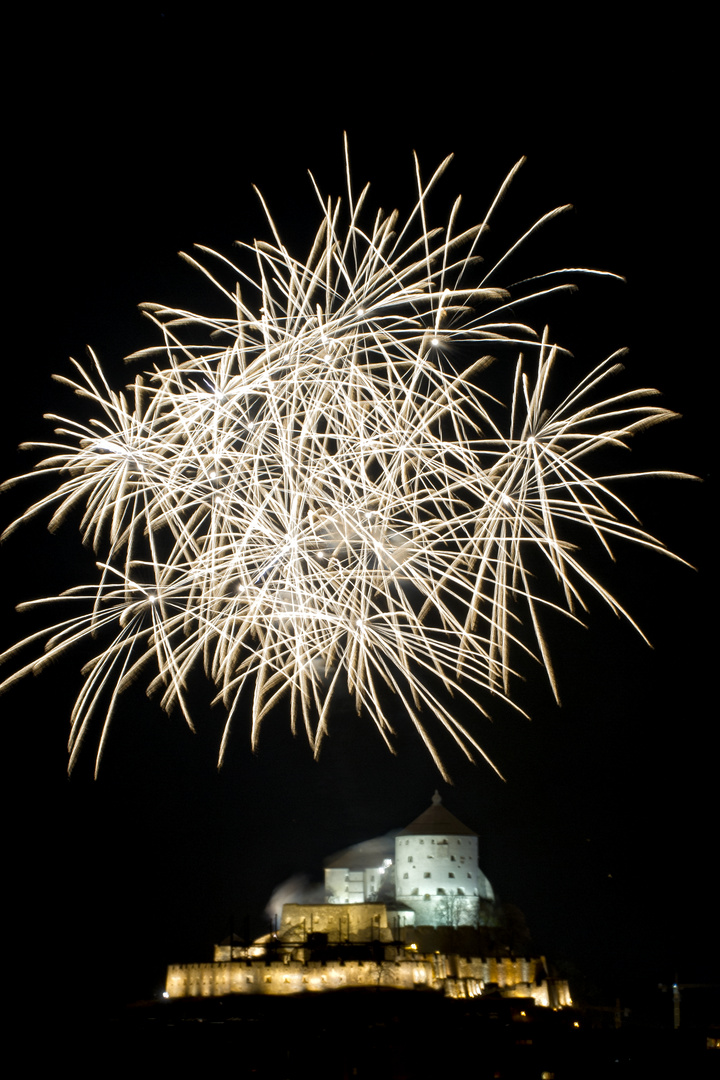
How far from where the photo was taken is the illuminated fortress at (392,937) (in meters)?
36.8

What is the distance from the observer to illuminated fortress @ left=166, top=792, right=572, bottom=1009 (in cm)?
3681

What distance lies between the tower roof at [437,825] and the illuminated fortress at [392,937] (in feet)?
0.20

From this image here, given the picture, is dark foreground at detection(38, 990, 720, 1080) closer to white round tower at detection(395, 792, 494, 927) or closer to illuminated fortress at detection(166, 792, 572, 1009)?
illuminated fortress at detection(166, 792, 572, 1009)

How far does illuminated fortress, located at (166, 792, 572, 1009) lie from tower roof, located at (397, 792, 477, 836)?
0.06 m

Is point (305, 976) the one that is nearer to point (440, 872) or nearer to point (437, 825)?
Answer: point (440, 872)

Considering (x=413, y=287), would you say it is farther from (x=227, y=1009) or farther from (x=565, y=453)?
(x=227, y=1009)

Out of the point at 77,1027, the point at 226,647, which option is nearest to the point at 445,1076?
the point at 226,647

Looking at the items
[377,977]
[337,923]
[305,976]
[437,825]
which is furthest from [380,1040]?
[437,825]

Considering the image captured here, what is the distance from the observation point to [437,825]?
51.8m

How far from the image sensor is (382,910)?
44.4m

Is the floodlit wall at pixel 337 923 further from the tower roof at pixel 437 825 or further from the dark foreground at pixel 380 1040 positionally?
the tower roof at pixel 437 825

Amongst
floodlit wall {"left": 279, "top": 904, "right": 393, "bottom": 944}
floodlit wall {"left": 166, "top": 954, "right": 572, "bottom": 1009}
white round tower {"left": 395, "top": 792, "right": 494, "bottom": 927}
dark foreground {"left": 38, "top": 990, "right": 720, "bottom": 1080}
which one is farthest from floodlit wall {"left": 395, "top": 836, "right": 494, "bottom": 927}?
dark foreground {"left": 38, "top": 990, "right": 720, "bottom": 1080}

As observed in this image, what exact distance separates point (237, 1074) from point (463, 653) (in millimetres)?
25869

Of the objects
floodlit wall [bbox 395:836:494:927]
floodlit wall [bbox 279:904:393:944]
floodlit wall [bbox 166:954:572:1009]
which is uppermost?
floodlit wall [bbox 395:836:494:927]
